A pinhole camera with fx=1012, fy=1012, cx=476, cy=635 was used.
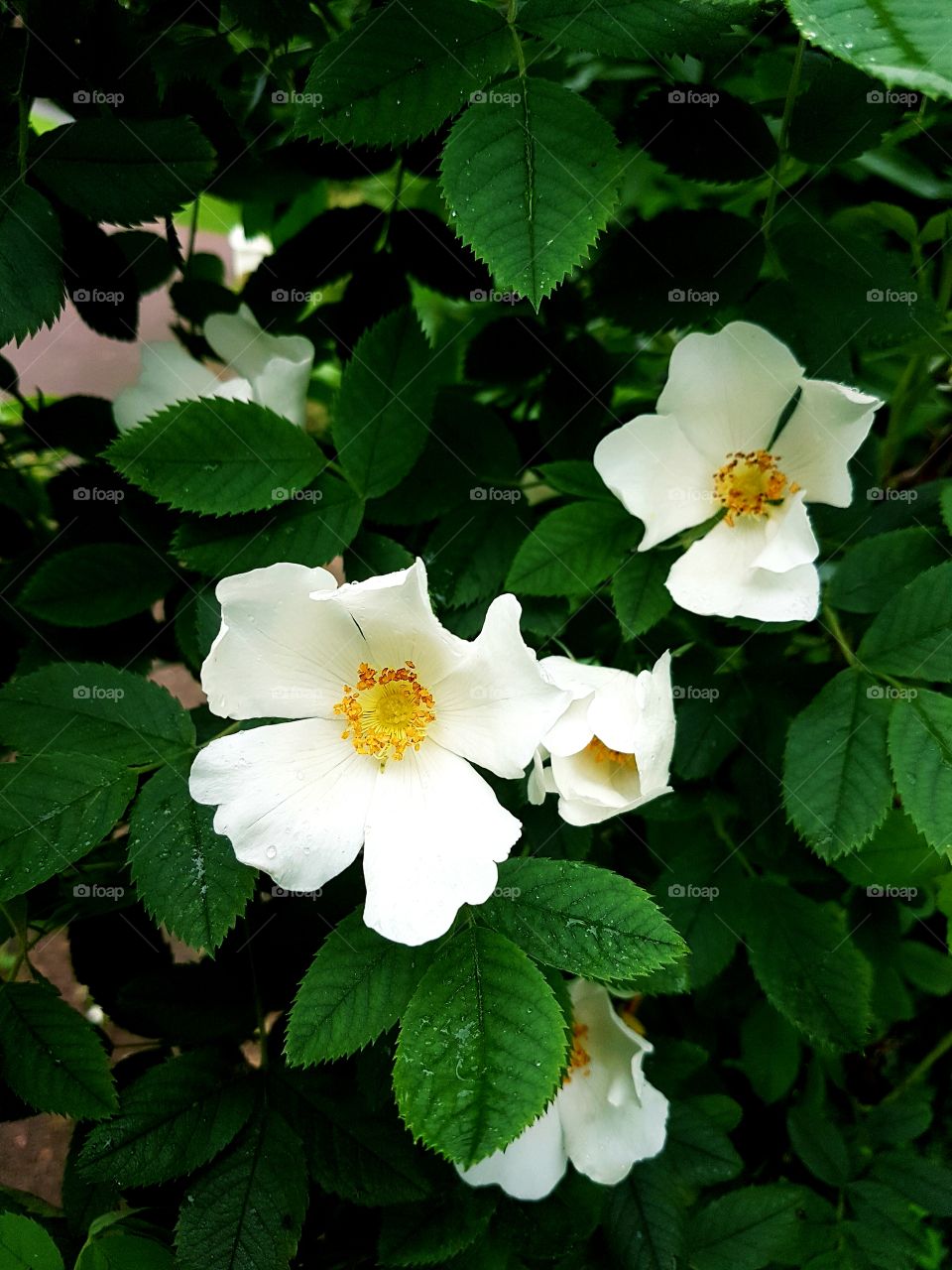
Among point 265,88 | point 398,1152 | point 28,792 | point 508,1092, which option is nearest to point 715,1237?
point 398,1152

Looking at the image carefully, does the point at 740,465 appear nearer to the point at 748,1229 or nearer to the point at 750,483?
the point at 750,483

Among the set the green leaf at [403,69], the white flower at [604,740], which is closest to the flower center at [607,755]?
the white flower at [604,740]

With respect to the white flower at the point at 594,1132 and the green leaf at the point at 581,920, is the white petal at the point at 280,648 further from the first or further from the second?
the white flower at the point at 594,1132

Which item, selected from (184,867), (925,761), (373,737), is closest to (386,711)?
(373,737)

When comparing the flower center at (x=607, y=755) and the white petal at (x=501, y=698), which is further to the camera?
the flower center at (x=607, y=755)

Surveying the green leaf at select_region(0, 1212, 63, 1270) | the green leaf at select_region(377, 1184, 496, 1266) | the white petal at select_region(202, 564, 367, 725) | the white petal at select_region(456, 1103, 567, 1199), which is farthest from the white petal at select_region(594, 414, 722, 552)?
the green leaf at select_region(0, 1212, 63, 1270)

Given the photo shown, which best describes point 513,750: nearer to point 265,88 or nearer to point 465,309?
point 265,88

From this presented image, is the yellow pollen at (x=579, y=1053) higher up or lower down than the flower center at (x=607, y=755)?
lower down
